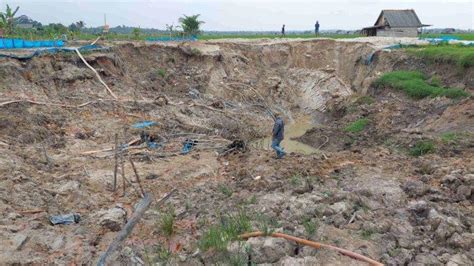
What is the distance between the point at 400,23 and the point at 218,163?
2604 centimetres

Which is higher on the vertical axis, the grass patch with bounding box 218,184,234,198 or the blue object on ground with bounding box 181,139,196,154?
the blue object on ground with bounding box 181,139,196,154

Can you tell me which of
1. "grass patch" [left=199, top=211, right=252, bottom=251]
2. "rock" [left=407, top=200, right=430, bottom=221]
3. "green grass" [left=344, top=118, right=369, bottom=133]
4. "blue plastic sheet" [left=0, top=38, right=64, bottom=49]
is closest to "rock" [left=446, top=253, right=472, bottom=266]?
"rock" [left=407, top=200, right=430, bottom=221]

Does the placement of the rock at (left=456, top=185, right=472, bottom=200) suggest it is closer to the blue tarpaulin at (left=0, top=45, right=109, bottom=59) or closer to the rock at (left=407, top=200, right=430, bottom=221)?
the rock at (left=407, top=200, right=430, bottom=221)

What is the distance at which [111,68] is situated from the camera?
54.4 feet

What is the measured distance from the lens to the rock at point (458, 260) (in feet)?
16.5

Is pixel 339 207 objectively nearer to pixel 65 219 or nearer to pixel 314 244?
pixel 314 244

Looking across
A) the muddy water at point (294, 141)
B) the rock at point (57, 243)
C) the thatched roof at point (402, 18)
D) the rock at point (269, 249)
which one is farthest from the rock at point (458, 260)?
the thatched roof at point (402, 18)

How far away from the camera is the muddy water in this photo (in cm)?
1394

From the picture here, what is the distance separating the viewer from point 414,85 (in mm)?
15828

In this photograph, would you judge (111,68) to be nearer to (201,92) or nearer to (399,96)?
(201,92)

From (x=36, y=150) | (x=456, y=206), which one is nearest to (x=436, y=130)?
(x=456, y=206)

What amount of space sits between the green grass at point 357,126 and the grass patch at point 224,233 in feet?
29.4

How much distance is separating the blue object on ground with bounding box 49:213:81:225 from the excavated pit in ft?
0.32

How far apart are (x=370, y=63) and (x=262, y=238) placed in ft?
54.8
